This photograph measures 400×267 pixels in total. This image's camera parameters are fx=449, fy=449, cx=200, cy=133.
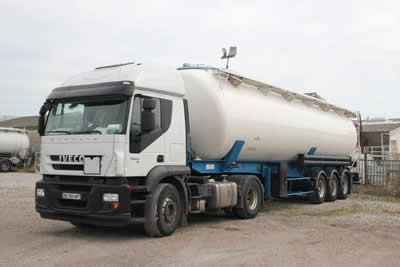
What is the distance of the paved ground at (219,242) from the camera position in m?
6.87

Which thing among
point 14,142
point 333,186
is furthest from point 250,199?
point 14,142

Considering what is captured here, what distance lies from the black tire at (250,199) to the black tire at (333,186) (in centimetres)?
525

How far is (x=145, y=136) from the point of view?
27.3ft

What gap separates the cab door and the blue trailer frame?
127 centimetres

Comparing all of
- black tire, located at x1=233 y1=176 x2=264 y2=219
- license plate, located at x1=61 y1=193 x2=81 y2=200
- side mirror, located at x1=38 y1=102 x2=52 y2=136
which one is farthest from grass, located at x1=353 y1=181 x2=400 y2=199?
side mirror, located at x1=38 y1=102 x2=52 y2=136

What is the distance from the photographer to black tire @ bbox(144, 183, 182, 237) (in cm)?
826

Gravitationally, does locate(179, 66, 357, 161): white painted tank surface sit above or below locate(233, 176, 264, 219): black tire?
above

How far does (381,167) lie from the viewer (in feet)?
66.3

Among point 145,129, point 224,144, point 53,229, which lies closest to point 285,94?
point 224,144

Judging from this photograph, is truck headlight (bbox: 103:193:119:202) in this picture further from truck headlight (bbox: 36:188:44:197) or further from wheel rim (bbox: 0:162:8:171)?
wheel rim (bbox: 0:162:8:171)

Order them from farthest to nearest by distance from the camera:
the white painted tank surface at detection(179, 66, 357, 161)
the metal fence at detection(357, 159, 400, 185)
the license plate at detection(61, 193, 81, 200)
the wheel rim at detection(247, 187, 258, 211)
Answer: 1. the metal fence at detection(357, 159, 400, 185)
2. the wheel rim at detection(247, 187, 258, 211)
3. the white painted tank surface at detection(179, 66, 357, 161)
4. the license plate at detection(61, 193, 81, 200)

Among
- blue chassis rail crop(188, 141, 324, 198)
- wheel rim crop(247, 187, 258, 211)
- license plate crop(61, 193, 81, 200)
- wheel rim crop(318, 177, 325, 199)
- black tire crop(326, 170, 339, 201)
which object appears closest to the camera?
license plate crop(61, 193, 81, 200)

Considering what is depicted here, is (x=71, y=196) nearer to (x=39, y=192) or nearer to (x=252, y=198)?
(x=39, y=192)

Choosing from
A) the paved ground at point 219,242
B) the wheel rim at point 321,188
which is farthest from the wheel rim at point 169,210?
the wheel rim at point 321,188
